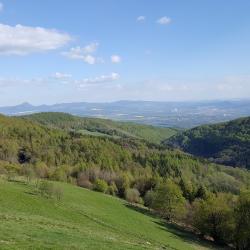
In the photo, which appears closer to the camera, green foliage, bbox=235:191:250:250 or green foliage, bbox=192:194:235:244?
green foliage, bbox=235:191:250:250

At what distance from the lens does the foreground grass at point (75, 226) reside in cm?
2809

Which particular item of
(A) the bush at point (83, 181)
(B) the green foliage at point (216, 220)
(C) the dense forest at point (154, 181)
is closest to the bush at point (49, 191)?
(C) the dense forest at point (154, 181)

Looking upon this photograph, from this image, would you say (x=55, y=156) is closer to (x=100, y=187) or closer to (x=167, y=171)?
(x=167, y=171)

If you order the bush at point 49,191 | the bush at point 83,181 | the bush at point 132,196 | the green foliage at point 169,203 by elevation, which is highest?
the bush at point 49,191

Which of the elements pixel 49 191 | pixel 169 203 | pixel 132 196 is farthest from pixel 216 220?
pixel 132 196

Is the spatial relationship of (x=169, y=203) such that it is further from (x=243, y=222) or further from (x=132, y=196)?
(x=132, y=196)

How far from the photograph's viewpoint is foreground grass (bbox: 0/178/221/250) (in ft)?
92.2

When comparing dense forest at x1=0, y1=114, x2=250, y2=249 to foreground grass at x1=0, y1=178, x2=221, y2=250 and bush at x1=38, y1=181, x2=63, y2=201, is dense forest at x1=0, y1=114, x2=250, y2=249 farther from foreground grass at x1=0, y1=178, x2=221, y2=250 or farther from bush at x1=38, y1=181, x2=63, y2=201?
bush at x1=38, y1=181, x2=63, y2=201

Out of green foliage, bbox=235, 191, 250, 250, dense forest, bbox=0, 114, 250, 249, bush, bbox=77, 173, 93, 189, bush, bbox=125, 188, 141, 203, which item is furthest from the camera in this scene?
bush, bbox=77, 173, 93, 189

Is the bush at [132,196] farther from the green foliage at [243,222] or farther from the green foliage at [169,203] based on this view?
the green foliage at [243,222]

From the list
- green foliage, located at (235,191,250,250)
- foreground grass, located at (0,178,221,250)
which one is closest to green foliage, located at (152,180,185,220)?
foreground grass, located at (0,178,221,250)

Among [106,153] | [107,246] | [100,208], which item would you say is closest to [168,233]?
[100,208]

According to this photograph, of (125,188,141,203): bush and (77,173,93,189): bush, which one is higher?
(77,173,93,189): bush

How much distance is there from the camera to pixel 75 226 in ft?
138
